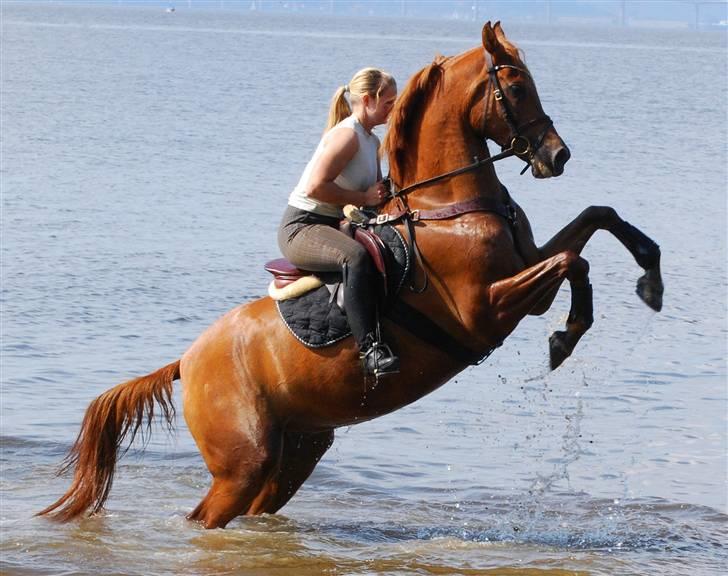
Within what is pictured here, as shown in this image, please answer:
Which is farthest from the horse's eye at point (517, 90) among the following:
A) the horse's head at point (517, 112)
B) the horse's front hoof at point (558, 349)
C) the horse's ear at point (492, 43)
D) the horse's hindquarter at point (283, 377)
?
the horse's hindquarter at point (283, 377)

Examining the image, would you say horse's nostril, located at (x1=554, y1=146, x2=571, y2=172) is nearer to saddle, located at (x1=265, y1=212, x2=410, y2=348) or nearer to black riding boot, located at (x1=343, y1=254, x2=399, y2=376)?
saddle, located at (x1=265, y1=212, x2=410, y2=348)

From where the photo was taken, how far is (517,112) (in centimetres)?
818

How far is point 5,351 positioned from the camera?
14852mm

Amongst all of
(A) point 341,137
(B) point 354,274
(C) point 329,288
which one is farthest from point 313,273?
(A) point 341,137

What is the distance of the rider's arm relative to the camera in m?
8.34

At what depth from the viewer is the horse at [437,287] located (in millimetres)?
8180

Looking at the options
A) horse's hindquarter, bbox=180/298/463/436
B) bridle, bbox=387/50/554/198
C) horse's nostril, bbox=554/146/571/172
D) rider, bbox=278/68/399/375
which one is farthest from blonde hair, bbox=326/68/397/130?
horse's hindquarter, bbox=180/298/463/436

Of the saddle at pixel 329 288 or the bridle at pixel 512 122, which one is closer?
the bridle at pixel 512 122

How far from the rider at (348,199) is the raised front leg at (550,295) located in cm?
69

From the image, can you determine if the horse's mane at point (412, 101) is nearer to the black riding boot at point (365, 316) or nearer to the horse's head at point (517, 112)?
the horse's head at point (517, 112)

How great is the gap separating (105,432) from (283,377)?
59.5 inches

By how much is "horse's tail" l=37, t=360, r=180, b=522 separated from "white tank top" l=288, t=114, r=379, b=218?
1.64m

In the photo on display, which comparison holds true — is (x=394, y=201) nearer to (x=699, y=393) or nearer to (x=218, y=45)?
(x=699, y=393)

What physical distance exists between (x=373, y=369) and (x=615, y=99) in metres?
47.2
